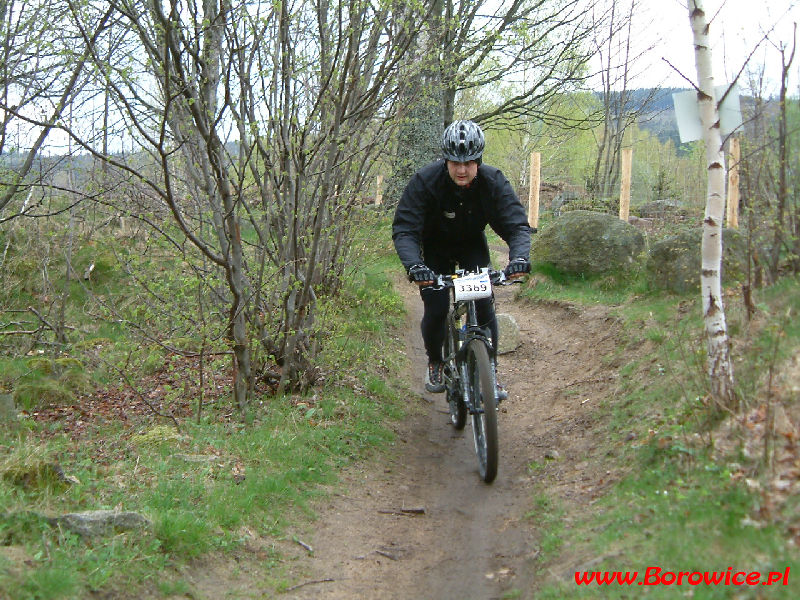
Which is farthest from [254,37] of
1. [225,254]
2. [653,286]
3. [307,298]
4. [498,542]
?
[653,286]

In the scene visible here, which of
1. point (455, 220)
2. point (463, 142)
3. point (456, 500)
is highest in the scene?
point (463, 142)

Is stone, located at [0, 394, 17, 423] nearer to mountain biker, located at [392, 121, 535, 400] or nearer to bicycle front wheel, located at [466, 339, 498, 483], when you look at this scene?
mountain biker, located at [392, 121, 535, 400]

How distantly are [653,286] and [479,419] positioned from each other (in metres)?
3.98

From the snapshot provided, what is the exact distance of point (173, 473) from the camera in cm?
449

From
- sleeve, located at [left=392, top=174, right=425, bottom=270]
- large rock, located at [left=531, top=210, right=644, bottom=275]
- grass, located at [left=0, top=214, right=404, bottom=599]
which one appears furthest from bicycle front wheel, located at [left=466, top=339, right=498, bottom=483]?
large rock, located at [left=531, top=210, right=644, bottom=275]

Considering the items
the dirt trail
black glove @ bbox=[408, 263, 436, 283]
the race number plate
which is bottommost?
the dirt trail

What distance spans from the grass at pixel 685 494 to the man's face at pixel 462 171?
6.56 feet

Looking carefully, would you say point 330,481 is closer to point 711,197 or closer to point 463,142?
point 463,142

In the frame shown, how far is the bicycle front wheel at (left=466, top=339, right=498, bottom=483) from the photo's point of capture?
4711 millimetres

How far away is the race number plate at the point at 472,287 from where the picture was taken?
496cm

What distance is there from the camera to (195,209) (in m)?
6.38

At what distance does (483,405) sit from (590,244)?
19.9ft

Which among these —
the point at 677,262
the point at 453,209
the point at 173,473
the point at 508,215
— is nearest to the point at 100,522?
the point at 173,473

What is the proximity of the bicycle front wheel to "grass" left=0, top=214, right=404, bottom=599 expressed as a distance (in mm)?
1070
